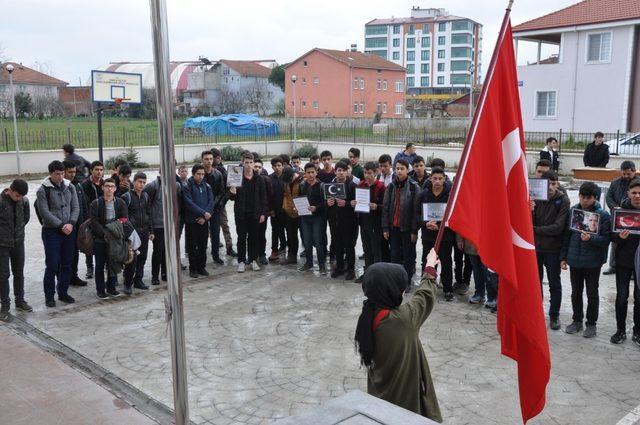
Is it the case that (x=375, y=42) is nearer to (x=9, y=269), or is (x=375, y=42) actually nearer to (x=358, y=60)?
(x=358, y=60)

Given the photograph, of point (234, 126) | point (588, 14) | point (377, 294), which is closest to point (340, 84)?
point (234, 126)

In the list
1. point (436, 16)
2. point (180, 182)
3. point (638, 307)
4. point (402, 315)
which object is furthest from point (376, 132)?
point (436, 16)

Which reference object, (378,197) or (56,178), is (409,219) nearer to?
(378,197)

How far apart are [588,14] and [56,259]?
32.8 metres

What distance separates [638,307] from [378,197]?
12.9 ft

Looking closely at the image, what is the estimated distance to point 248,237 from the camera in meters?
10.6

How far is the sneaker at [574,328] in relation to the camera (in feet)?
24.4

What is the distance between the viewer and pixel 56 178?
8586mm

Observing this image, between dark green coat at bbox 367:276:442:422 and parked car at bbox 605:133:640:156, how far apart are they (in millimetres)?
23448

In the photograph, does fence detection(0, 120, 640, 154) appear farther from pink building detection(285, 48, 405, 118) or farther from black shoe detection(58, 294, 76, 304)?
pink building detection(285, 48, 405, 118)

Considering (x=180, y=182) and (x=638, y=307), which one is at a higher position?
(x=180, y=182)

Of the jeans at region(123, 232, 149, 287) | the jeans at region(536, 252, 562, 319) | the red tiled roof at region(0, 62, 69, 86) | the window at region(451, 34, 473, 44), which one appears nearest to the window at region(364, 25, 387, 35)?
the window at region(451, 34, 473, 44)

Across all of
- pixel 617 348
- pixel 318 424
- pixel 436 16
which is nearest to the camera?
pixel 318 424

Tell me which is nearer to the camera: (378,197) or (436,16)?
(378,197)
